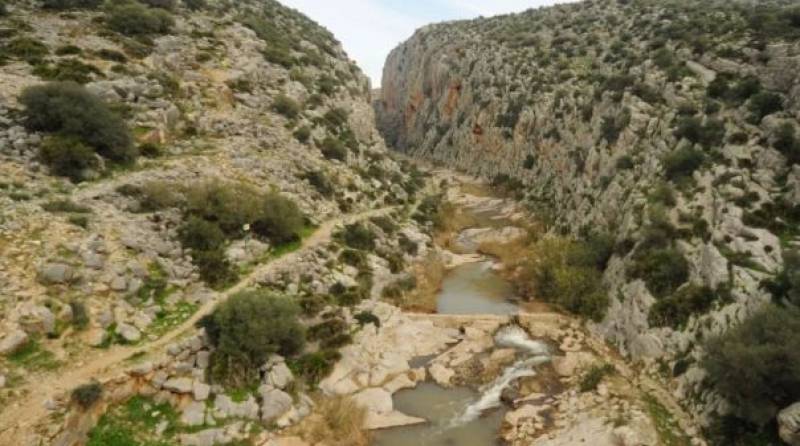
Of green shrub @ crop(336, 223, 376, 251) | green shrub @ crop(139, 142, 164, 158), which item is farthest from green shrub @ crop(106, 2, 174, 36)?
green shrub @ crop(336, 223, 376, 251)

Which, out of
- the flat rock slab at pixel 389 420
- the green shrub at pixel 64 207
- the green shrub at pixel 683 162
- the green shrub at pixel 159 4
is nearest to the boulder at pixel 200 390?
the flat rock slab at pixel 389 420

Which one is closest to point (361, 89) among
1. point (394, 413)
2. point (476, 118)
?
point (476, 118)

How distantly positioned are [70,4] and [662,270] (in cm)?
5119

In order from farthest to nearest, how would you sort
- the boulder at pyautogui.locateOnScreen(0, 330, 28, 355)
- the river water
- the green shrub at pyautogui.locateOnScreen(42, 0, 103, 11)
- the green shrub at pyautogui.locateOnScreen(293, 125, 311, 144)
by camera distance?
the green shrub at pyautogui.locateOnScreen(293, 125, 311, 144) < the green shrub at pyautogui.locateOnScreen(42, 0, 103, 11) < the river water < the boulder at pyautogui.locateOnScreen(0, 330, 28, 355)

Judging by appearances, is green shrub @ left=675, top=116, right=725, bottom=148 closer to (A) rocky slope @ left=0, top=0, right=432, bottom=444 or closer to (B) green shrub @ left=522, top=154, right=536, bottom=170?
(A) rocky slope @ left=0, top=0, right=432, bottom=444

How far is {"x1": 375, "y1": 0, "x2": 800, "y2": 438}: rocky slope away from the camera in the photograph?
85.1 feet

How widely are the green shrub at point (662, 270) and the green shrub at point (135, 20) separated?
44.2m

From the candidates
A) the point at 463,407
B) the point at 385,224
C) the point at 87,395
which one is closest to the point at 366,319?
the point at 463,407

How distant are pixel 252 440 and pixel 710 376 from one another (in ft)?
59.9

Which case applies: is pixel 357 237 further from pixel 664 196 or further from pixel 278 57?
pixel 278 57

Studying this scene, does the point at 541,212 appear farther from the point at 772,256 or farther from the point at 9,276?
the point at 9,276

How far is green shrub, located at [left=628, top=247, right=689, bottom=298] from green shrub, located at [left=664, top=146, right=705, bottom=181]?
7.06m

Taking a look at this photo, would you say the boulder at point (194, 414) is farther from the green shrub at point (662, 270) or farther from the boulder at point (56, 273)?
the green shrub at point (662, 270)

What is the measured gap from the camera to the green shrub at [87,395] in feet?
61.3
